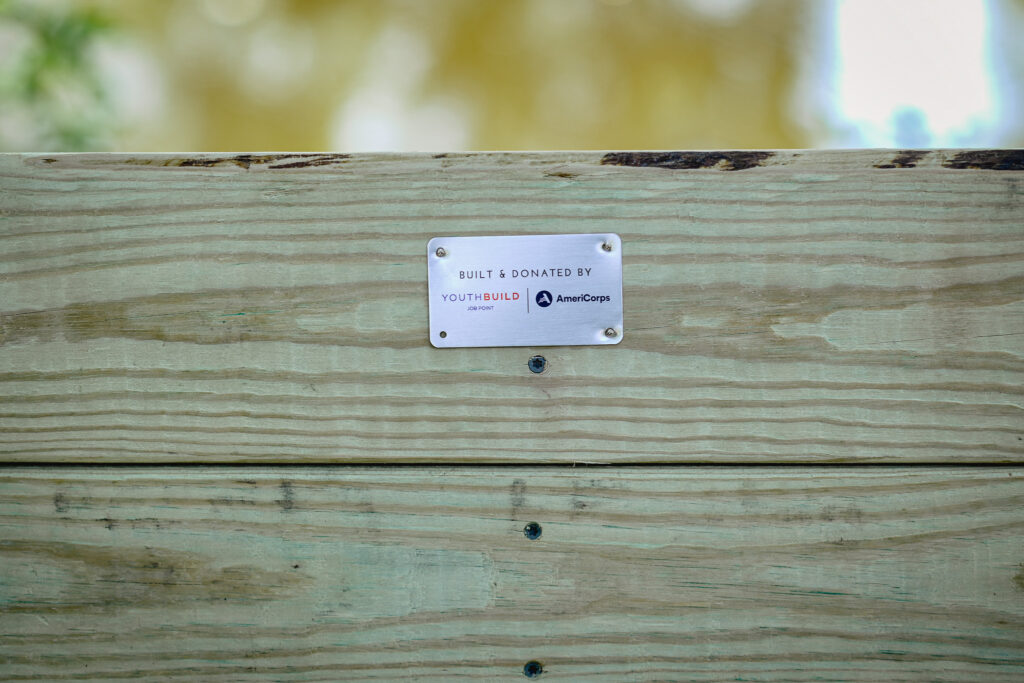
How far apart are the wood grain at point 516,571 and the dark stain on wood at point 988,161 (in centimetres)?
21

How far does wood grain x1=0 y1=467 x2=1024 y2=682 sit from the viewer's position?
48 cm

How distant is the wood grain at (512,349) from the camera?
47 cm

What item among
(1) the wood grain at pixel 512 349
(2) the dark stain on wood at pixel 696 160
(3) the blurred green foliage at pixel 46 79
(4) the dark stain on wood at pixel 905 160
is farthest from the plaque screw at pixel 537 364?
(3) the blurred green foliage at pixel 46 79

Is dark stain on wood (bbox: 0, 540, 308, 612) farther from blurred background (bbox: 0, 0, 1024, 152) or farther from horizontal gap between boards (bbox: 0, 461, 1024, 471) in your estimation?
blurred background (bbox: 0, 0, 1024, 152)

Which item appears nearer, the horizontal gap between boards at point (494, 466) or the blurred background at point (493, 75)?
the horizontal gap between boards at point (494, 466)

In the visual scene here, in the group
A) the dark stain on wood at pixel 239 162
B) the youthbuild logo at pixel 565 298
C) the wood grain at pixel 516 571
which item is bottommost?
the wood grain at pixel 516 571

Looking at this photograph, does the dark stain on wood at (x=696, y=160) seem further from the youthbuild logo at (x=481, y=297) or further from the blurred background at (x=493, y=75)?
the blurred background at (x=493, y=75)

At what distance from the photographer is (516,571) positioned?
0.48 m

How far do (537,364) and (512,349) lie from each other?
0.07ft

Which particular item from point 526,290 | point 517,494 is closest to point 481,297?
point 526,290

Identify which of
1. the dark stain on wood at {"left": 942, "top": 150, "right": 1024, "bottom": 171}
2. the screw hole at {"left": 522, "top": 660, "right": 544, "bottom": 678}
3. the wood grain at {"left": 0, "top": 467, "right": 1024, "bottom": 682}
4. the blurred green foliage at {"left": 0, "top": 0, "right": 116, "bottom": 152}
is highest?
the blurred green foliage at {"left": 0, "top": 0, "right": 116, "bottom": 152}

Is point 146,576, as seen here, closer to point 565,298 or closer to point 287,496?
point 287,496

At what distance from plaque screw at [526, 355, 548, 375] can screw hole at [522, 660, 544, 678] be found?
208 mm

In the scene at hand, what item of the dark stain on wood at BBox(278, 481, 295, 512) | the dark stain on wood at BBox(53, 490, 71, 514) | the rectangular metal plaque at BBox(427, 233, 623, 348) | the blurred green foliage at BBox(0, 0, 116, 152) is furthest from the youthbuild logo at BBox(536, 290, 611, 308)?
the blurred green foliage at BBox(0, 0, 116, 152)
